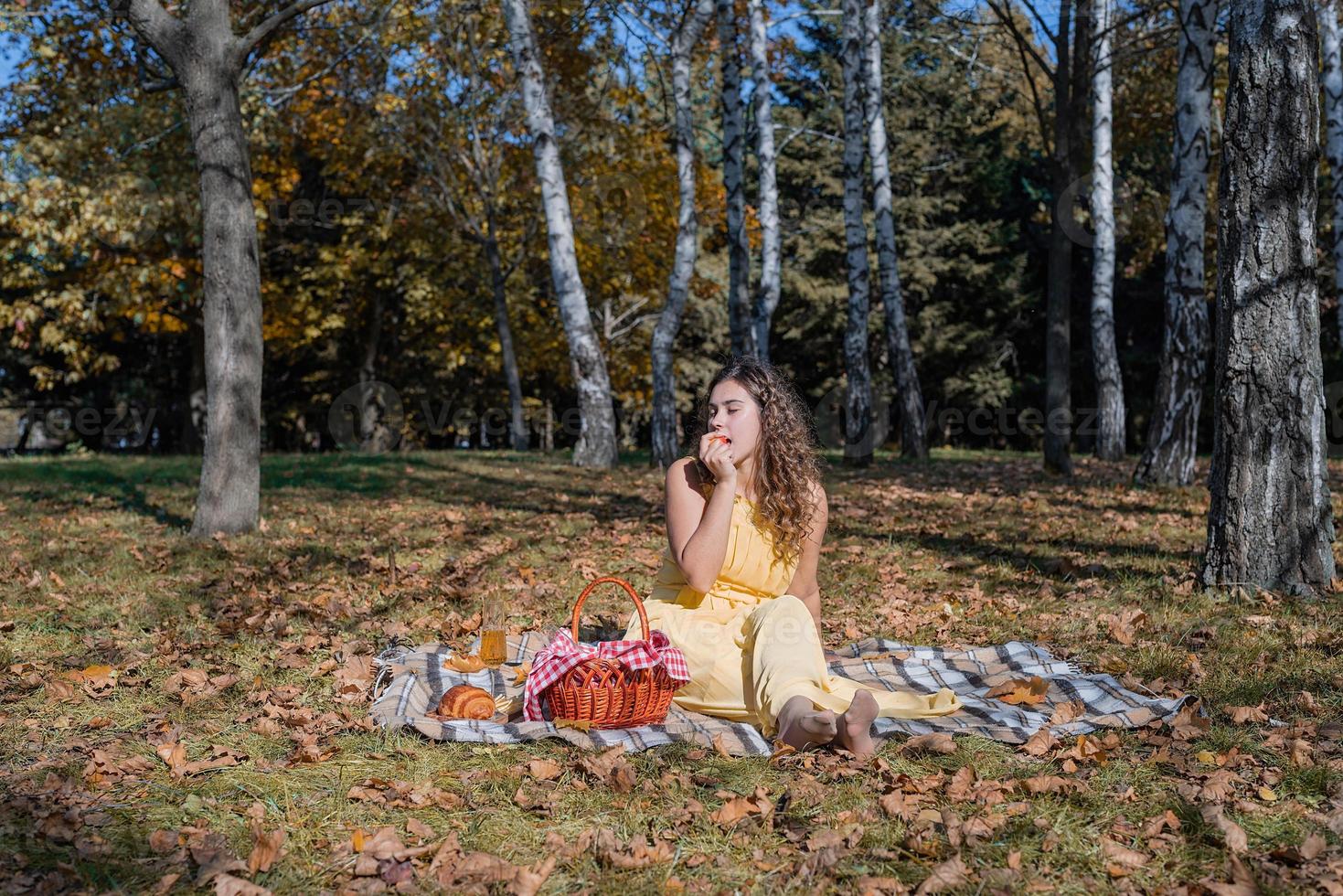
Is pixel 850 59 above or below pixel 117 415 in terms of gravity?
above

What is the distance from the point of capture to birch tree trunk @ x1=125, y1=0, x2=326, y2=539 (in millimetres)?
8008

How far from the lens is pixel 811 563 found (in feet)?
14.7

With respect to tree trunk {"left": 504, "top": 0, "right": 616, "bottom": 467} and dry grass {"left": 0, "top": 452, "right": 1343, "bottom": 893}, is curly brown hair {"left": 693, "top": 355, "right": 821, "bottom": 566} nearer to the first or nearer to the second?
dry grass {"left": 0, "top": 452, "right": 1343, "bottom": 893}

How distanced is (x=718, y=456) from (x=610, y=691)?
992mm

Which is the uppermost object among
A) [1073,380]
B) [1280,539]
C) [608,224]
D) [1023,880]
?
[608,224]

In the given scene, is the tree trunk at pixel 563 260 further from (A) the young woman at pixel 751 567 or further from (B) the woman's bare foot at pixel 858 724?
(B) the woman's bare foot at pixel 858 724

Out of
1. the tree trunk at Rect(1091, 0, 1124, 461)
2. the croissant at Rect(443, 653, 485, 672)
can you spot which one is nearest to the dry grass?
the croissant at Rect(443, 653, 485, 672)

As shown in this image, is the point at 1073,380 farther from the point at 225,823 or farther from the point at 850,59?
the point at 225,823

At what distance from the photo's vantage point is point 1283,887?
2.73 meters

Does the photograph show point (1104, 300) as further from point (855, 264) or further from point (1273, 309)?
point (1273, 309)

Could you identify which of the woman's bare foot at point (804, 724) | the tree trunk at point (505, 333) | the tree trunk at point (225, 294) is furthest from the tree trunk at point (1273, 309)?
the tree trunk at point (505, 333)

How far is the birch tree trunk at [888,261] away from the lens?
1650 cm

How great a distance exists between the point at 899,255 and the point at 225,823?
27.1 metres

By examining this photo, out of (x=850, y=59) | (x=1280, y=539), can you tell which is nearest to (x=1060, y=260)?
(x=850, y=59)
